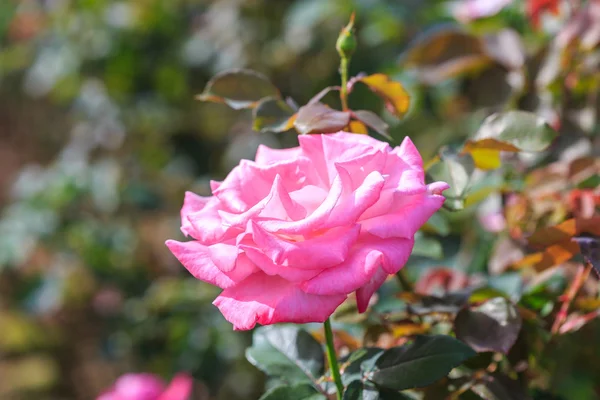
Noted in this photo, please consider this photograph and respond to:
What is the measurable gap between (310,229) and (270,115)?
0.17 meters

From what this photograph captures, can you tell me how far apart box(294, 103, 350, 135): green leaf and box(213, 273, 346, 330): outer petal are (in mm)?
125

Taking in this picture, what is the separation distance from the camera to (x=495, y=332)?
1.71ft

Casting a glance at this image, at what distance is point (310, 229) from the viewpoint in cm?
42

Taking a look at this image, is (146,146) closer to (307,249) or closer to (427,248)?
(427,248)

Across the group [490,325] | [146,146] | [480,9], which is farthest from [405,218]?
[146,146]

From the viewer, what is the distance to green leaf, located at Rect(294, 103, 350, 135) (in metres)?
0.50

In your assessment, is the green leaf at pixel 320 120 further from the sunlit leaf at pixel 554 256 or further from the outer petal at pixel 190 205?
the sunlit leaf at pixel 554 256

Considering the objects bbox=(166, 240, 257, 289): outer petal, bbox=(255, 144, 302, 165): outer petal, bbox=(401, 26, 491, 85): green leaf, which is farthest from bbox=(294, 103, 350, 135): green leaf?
bbox=(401, 26, 491, 85): green leaf

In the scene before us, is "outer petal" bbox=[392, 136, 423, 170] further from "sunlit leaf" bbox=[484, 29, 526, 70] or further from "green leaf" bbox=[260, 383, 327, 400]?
"sunlit leaf" bbox=[484, 29, 526, 70]

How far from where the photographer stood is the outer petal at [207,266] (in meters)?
0.43

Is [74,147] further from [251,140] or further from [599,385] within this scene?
[599,385]

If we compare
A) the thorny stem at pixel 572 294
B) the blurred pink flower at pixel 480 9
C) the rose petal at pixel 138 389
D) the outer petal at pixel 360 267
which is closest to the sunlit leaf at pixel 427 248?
the thorny stem at pixel 572 294

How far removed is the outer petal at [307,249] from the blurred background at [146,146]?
3.02 ft

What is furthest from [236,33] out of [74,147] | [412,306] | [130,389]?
[412,306]
